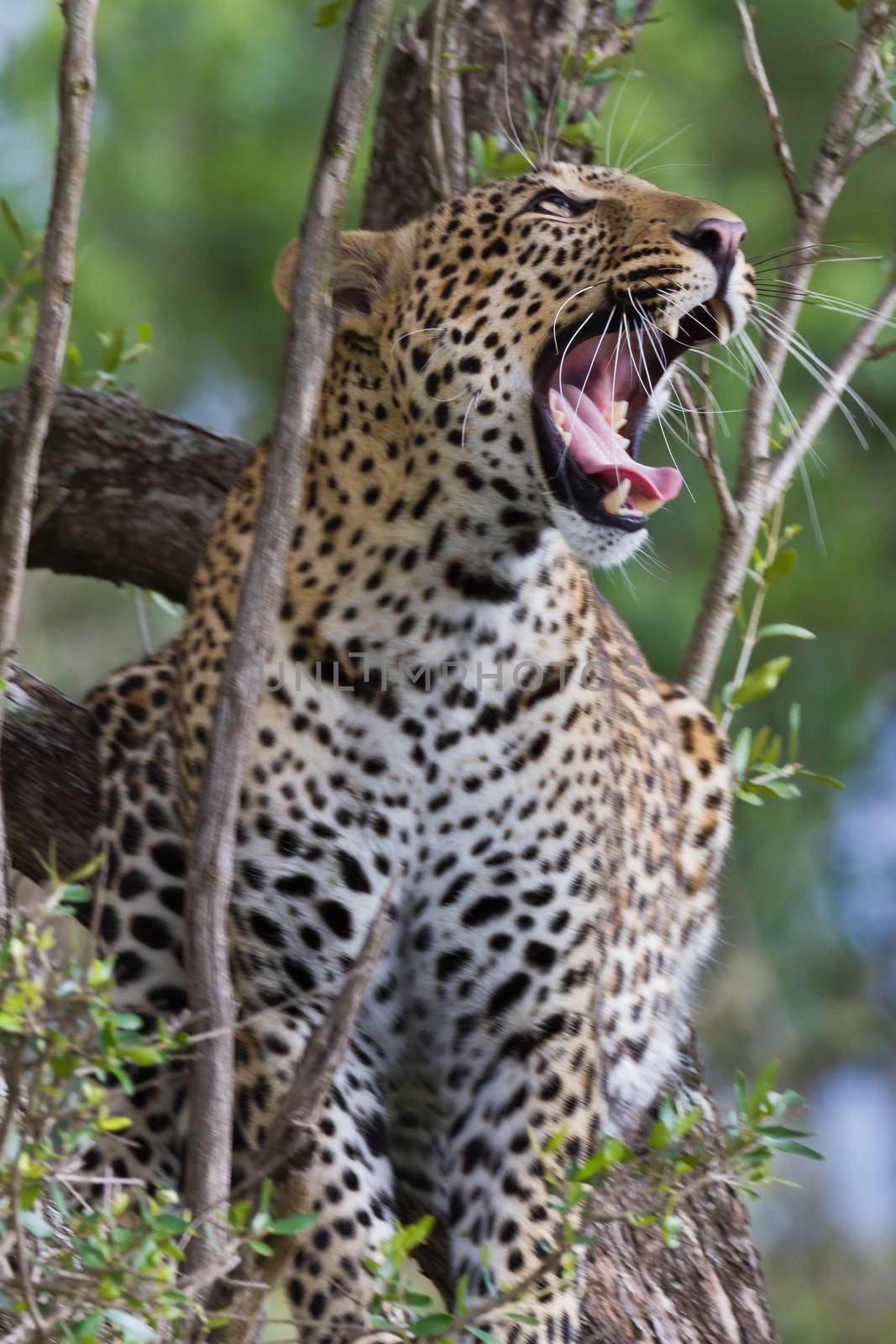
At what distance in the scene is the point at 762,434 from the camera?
17.5ft

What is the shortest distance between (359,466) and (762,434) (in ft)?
4.52

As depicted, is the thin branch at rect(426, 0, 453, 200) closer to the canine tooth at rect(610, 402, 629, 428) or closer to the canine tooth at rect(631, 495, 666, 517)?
the canine tooth at rect(610, 402, 629, 428)

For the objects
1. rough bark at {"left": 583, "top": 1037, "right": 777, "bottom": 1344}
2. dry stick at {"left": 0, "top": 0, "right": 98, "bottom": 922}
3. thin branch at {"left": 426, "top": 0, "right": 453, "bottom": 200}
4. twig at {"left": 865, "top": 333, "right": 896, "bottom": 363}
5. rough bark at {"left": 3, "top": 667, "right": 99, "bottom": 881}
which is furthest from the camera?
thin branch at {"left": 426, "top": 0, "right": 453, "bottom": 200}

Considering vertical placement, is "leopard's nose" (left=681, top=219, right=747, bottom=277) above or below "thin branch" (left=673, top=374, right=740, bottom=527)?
above

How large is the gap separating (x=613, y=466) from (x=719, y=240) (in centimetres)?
53

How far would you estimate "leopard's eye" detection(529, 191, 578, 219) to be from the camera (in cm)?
449

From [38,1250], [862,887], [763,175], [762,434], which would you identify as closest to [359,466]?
[762,434]

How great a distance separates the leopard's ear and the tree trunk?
4.04ft

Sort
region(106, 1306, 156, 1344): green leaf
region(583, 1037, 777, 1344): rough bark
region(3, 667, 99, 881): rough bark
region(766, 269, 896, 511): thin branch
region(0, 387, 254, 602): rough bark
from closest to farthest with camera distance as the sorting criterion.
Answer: region(106, 1306, 156, 1344): green leaf < region(583, 1037, 777, 1344): rough bark < region(3, 667, 99, 881): rough bark < region(766, 269, 896, 511): thin branch < region(0, 387, 254, 602): rough bark

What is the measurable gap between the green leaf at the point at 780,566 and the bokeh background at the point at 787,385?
705 cm

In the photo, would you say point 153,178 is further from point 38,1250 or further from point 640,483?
point 38,1250

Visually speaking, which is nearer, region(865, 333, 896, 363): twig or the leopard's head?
the leopard's head

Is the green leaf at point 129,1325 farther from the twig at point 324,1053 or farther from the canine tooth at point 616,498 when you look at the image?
the canine tooth at point 616,498

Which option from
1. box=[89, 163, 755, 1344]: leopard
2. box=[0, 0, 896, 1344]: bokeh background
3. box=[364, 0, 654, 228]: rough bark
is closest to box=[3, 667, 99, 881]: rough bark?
box=[89, 163, 755, 1344]: leopard
